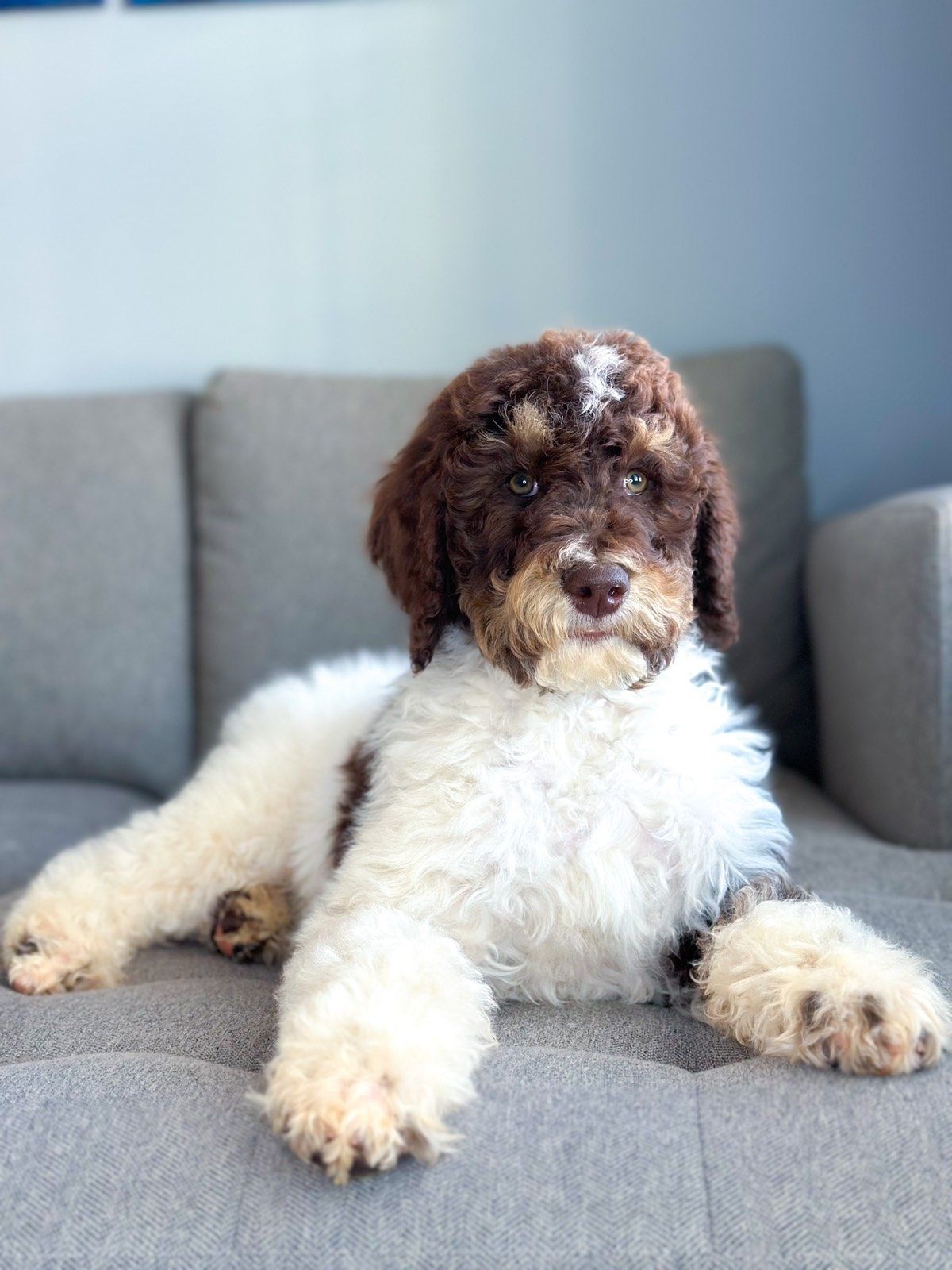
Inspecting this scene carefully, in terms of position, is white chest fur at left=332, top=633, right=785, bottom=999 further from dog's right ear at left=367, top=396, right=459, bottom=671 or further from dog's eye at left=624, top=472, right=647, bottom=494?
dog's eye at left=624, top=472, right=647, bottom=494

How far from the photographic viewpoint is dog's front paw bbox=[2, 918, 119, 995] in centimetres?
193

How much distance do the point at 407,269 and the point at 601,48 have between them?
917 mm

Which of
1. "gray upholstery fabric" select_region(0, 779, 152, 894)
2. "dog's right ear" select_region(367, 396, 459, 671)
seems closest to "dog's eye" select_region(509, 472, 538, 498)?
"dog's right ear" select_region(367, 396, 459, 671)

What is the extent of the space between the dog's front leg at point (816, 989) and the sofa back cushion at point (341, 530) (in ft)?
5.18

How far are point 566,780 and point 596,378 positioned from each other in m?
0.62

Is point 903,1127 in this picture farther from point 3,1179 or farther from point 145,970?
point 145,970

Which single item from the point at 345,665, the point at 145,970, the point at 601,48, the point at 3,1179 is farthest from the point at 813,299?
the point at 3,1179

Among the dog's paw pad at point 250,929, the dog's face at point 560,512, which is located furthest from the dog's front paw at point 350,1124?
the dog's paw pad at point 250,929

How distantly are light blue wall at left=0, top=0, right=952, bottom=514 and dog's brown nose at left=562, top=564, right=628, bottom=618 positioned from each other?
7.44 ft

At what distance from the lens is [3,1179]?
1248 millimetres

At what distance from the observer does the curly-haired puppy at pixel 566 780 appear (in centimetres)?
145

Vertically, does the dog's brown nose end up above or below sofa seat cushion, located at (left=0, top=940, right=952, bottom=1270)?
above

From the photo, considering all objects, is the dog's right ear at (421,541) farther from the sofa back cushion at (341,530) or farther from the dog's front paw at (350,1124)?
the sofa back cushion at (341,530)

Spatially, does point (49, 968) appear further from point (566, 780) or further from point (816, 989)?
point (816, 989)
